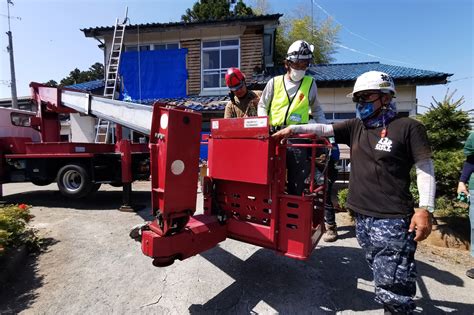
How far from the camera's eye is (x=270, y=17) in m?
12.1

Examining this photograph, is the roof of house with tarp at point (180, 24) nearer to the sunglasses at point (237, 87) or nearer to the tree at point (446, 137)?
the tree at point (446, 137)

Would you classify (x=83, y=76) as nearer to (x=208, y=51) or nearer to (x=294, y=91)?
(x=208, y=51)

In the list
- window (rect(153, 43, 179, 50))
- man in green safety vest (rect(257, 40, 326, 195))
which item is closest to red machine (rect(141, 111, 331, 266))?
man in green safety vest (rect(257, 40, 326, 195))

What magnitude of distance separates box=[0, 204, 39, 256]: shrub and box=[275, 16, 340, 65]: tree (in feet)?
66.2

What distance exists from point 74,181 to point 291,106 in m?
5.38

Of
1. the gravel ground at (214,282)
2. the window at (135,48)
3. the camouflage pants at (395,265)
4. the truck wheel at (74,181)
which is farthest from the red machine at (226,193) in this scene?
the window at (135,48)

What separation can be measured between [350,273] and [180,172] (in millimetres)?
2317

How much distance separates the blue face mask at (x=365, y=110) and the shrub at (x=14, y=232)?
12.5ft

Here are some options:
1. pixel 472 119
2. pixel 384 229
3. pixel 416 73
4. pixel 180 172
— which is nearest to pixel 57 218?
pixel 180 172

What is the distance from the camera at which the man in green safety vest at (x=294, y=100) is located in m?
3.12

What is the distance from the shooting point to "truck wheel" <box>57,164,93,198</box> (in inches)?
250

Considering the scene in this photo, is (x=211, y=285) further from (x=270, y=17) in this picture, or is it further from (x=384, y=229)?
(x=270, y=17)

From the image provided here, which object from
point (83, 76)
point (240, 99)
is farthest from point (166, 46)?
point (83, 76)

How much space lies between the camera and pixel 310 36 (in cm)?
2300
